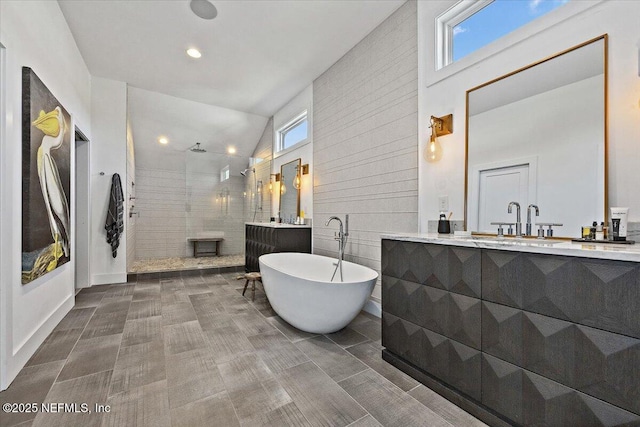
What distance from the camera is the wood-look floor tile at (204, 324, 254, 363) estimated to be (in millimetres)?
2074

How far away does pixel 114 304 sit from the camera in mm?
3191

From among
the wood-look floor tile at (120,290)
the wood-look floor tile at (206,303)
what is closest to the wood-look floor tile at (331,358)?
the wood-look floor tile at (206,303)

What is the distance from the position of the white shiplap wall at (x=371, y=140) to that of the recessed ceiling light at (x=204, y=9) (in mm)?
1592

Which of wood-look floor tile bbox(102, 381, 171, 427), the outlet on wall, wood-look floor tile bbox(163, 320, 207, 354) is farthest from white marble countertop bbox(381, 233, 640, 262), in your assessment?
wood-look floor tile bbox(163, 320, 207, 354)

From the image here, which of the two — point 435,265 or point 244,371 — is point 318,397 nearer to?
point 244,371

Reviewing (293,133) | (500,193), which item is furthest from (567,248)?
(293,133)

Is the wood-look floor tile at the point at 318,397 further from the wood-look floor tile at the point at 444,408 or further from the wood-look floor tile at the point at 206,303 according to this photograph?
the wood-look floor tile at the point at 206,303

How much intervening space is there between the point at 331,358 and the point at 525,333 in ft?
4.24

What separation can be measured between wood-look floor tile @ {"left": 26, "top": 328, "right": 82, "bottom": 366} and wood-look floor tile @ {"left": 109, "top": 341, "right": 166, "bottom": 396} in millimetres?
417

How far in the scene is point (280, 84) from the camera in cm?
427

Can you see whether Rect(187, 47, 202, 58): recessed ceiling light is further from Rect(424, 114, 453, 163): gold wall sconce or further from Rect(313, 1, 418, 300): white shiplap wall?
Rect(424, 114, 453, 163): gold wall sconce

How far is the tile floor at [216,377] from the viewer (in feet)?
4.69

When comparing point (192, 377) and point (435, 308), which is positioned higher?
point (435, 308)

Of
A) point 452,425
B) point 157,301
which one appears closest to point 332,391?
point 452,425
